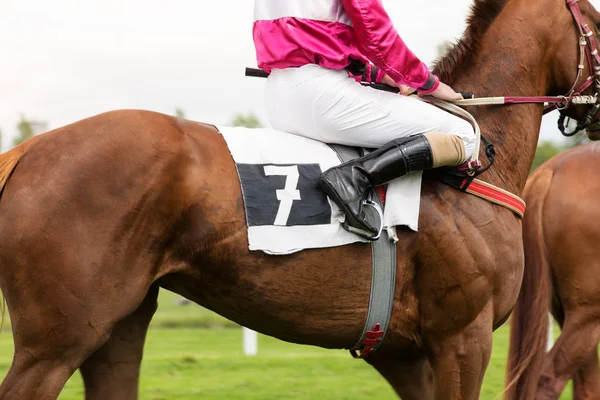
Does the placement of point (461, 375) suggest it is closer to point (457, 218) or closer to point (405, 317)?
point (405, 317)

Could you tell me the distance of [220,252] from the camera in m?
3.41

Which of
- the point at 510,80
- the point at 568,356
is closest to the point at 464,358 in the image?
the point at 510,80

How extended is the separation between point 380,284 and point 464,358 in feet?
1.85

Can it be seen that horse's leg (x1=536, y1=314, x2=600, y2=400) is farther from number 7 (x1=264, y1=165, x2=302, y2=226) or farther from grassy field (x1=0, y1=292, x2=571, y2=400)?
number 7 (x1=264, y1=165, x2=302, y2=226)

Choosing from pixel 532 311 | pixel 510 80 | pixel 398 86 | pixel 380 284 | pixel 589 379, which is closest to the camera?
pixel 380 284

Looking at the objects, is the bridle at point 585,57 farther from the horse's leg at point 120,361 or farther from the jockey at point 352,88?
the horse's leg at point 120,361

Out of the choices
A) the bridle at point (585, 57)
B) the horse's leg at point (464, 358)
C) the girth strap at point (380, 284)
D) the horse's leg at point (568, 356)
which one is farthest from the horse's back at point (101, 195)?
the horse's leg at point (568, 356)

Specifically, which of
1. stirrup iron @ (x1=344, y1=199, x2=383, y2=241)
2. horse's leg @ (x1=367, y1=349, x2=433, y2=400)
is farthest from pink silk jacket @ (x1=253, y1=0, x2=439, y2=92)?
horse's leg @ (x1=367, y1=349, x2=433, y2=400)

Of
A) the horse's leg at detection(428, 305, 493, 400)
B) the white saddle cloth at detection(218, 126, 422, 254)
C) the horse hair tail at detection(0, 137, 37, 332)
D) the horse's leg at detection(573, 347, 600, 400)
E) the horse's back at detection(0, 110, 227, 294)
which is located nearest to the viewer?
the horse's back at detection(0, 110, 227, 294)

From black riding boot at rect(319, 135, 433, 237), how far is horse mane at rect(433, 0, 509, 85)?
2.27ft

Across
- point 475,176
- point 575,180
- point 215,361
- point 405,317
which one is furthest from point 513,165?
point 215,361

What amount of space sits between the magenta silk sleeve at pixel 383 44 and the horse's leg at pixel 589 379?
9.14ft

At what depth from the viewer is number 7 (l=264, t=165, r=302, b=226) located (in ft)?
11.4

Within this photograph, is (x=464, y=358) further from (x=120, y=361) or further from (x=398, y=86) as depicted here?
(x=120, y=361)
